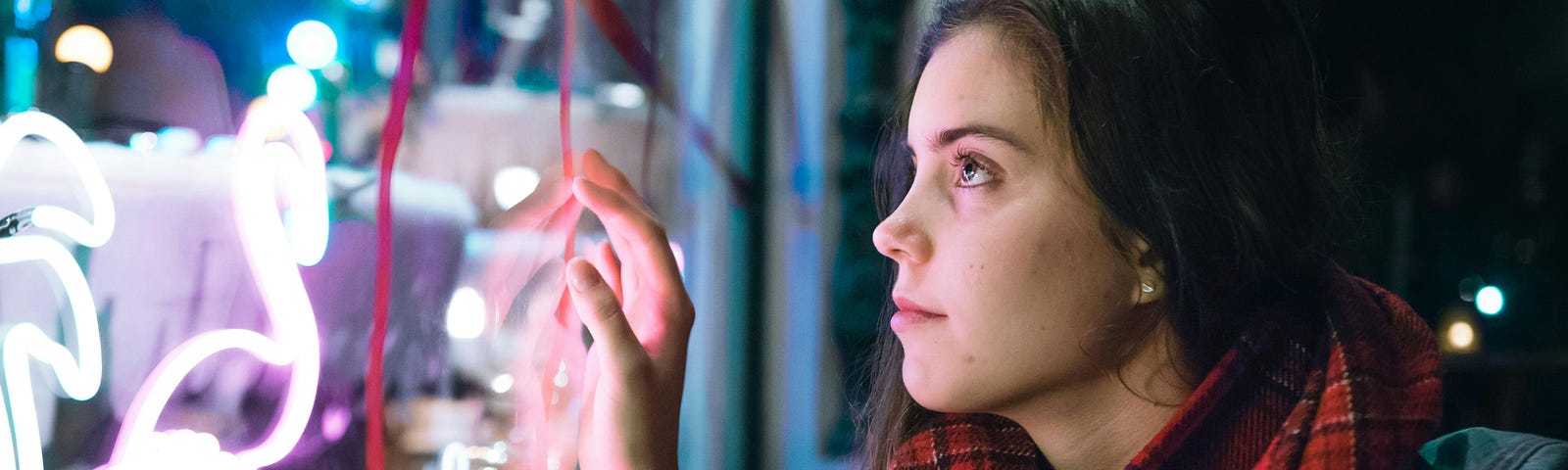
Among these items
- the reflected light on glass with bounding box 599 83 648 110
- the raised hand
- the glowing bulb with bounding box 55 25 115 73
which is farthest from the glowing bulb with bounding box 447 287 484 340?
the glowing bulb with bounding box 55 25 115 73

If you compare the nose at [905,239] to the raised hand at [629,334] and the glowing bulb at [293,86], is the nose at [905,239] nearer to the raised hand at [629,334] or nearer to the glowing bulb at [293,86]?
the raised hand at [629,334]

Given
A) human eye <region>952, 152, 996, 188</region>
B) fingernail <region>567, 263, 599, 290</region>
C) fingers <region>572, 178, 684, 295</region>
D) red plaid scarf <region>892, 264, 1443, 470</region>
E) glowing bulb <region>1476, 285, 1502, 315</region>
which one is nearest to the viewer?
red plaid scarf <region>892, 264, 1443, 470</region>

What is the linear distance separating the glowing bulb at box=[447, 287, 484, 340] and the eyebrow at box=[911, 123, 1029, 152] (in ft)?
2.64

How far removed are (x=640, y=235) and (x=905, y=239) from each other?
14.7 inches

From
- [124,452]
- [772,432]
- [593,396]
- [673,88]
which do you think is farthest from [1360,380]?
[124,452]

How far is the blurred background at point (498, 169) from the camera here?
130 cm

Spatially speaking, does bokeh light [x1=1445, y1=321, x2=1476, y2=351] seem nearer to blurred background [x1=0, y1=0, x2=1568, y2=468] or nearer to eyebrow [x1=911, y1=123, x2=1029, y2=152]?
blurred background [x1=0, y1=0, x2=1568, y2=468]

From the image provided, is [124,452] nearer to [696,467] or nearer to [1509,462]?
[696,467]

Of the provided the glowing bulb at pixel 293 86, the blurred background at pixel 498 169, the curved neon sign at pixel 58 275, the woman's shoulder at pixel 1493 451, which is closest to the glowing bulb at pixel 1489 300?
the blurred background at pixel 498 169

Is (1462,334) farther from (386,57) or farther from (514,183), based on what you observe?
(386,57)

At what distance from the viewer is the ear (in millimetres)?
939

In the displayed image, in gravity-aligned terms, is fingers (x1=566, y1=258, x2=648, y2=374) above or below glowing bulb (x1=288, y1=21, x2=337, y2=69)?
below

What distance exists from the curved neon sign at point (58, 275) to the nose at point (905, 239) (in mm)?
1001

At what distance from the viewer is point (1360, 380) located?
86 cm
